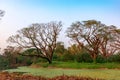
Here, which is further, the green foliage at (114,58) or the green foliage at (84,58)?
the green foliage at (84,58)

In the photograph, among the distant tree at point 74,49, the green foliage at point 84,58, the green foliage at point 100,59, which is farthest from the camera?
the distant tree at point 74,49

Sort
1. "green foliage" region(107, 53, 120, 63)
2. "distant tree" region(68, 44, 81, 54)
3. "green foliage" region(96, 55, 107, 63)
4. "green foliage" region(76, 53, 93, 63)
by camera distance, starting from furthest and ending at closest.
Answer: "distant tree" region(68, 44, 81, 54) < "green foliage" region(76, 53, 93, 63) < "green foliage" region(96, 55, 107, 63) < "green foliage" region(107, 53, 120, 63)

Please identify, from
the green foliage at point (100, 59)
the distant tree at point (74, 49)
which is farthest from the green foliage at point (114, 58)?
the distant tree at point (74, 49)

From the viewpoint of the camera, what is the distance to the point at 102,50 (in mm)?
46906

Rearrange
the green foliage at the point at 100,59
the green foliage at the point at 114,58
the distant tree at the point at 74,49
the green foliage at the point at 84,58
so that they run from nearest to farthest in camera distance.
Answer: the green foliage at the point at 114,58 < the green foliage at the point at 100,59 < the green foliage at the point at 84,58 < the distant tree at the point at 74,49

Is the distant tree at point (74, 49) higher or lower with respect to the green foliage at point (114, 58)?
higher

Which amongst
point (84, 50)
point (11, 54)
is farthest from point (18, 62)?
point (84, 50)

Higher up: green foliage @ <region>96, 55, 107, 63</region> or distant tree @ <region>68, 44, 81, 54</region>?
distant tree @ <region>68, 44, 81, 54</region>

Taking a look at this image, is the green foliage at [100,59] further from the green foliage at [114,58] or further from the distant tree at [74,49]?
the distant tree at [74,49]

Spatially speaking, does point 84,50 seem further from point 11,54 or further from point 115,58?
point 11,54

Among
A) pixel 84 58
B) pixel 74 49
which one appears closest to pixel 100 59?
pixel 84 58

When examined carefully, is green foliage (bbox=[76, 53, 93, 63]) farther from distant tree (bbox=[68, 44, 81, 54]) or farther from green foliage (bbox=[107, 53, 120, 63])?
green foliage (bbox=[107, 53, 120, 63])

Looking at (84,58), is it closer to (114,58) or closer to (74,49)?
(74,49)

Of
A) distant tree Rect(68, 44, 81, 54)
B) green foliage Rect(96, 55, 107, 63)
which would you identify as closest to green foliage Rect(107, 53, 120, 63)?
green foliage Rect(96, 55, 107, 63)
